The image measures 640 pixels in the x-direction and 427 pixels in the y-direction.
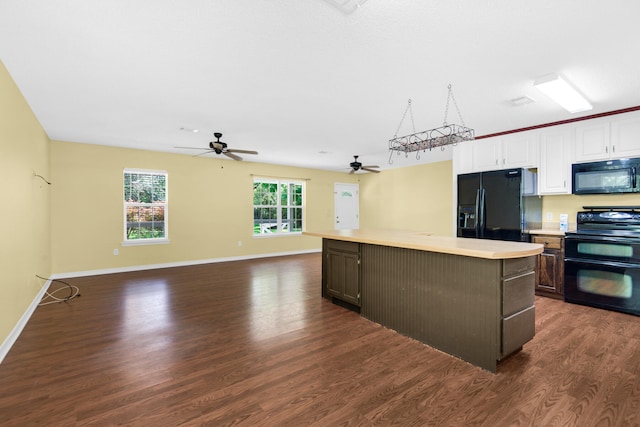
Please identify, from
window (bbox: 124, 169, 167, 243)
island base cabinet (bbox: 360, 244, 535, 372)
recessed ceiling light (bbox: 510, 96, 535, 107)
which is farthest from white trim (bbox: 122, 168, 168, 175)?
recessed ceiling light (bbox: 510, 96, 535, 107)

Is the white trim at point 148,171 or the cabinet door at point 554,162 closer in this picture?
the cabinet door at point 554,162

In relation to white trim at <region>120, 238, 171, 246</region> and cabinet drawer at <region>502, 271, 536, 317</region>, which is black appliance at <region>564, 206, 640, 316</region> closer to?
cabinet drawer at <region>502, 271, 536, 317</region>

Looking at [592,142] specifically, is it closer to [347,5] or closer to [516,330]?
[516,330]

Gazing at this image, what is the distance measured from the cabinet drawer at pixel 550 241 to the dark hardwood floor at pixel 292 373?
86 centimetres

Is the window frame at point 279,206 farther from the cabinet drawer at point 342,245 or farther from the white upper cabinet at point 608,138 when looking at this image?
the white upper cabinet at point 608,138

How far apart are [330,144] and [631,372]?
4759 mm

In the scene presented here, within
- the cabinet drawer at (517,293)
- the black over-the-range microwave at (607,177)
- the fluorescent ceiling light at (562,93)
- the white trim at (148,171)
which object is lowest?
the cabinet drawer at (517,293)

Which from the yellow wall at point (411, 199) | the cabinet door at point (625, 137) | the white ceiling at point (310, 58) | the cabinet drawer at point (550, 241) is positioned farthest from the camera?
the yellow wall at point (411, 199)

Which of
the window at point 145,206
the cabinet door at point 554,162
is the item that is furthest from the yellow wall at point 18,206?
the cabinet door at point 554,162

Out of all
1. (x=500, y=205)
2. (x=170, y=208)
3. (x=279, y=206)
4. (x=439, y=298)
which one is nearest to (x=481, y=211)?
(x=500, y=205)

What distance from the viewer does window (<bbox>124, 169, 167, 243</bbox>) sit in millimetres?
6082

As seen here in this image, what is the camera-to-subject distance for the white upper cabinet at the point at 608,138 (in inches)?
146

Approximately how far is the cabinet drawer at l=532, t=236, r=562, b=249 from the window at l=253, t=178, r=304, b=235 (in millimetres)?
5640

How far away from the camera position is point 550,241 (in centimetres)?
413
